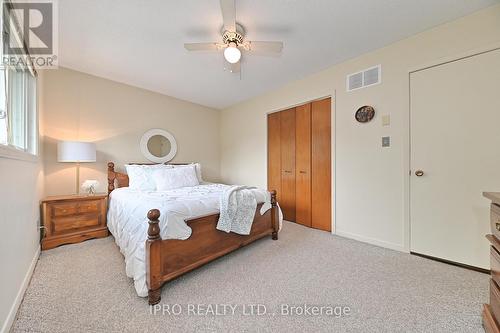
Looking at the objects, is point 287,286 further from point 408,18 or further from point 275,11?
point 408,18

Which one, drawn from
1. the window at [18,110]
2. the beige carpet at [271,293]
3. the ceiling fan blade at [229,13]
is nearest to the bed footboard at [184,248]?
the beige carpet at [271,293]

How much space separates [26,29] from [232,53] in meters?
2.02

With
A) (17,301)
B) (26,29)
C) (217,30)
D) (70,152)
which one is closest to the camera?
(17,301)

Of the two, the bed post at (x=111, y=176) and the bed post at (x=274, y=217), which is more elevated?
the bed post at (x=111, y=176)

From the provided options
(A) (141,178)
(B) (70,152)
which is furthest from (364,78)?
(B) (70,152)

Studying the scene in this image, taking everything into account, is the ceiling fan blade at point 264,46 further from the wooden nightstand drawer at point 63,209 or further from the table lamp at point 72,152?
the wooden nightstand drawer at point 63,209

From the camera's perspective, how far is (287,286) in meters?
1.68

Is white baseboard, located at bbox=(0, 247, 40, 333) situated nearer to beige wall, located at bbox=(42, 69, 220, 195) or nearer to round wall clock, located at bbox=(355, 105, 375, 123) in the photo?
beige wall, located at bbox=(42, 69, 220, 195)

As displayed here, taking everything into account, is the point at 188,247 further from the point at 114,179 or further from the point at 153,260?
the point at 114,179

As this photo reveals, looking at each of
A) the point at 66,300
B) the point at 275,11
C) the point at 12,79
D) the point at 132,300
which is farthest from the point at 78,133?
the point at 275,11

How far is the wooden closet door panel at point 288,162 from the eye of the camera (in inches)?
135

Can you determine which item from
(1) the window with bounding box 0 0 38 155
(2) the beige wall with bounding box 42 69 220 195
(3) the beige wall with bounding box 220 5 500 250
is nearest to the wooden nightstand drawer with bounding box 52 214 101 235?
(2) the beige wall with bounding box 42 69 220 195

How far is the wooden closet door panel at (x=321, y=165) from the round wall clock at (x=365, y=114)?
419 mm

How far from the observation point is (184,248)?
173 centimetres
